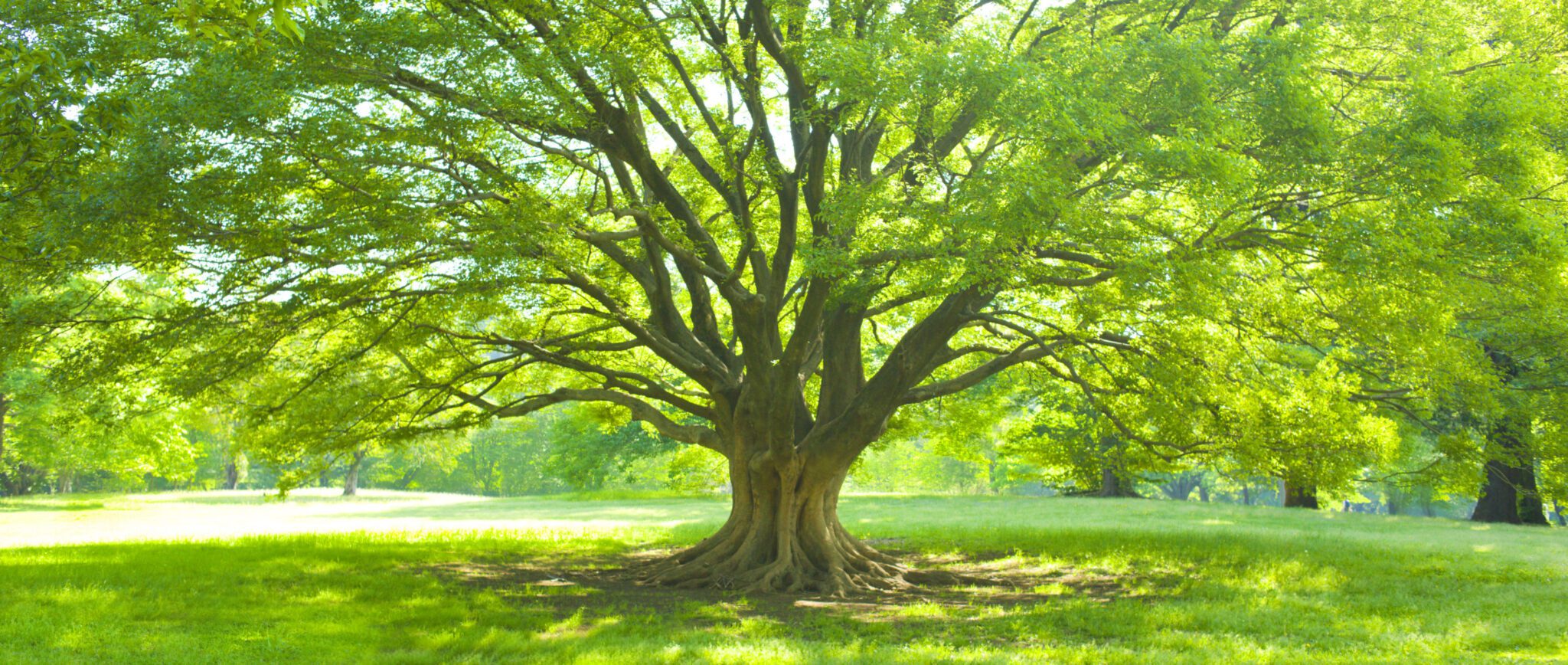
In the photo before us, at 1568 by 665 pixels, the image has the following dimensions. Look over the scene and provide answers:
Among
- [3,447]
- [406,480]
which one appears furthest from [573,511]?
[406,480]

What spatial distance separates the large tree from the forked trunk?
0.06 meters

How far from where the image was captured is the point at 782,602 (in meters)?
12.7

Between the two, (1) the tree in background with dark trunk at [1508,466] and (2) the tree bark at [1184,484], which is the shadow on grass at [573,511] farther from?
(2) the tree bark at [1184,484]

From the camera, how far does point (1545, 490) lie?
566 inches

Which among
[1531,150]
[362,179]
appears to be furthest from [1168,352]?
[362,179]

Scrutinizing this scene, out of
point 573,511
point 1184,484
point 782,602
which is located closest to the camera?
point 782,602

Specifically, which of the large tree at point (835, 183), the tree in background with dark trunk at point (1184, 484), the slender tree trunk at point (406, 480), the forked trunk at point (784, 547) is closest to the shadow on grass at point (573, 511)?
the forked trunk at point (784, 547)

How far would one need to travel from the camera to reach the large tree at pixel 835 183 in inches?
380

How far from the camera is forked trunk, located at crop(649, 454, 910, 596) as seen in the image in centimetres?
1410

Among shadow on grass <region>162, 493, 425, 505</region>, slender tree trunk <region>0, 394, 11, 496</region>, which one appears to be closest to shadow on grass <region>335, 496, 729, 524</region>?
shadow on grass <region>162, 493, 425, 505</region>

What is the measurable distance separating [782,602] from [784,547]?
1613 mm

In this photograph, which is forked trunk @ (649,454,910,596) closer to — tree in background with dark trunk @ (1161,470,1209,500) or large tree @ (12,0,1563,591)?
large tree @ (12,0,1563,591)

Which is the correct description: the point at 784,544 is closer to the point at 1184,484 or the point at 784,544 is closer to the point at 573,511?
the point at 573,511

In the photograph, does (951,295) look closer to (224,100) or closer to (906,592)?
(906,592)
